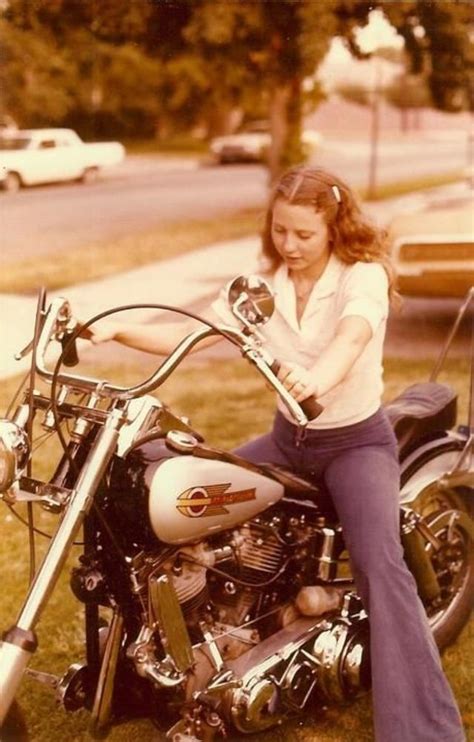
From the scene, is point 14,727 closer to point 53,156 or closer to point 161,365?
point 161,365

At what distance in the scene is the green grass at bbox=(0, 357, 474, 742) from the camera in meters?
3.24

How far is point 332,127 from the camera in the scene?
590 centimetres

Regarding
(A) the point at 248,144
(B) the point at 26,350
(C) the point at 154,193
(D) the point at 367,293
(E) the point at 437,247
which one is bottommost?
(C) the point at 154,193

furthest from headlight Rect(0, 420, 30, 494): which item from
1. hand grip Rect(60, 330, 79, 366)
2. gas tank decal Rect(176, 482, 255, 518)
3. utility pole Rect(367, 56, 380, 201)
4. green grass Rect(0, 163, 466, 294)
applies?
green grass Rect(0, 163, 466, 294)

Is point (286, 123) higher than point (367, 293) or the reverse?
higher

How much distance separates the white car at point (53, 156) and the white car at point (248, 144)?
3.58 feet

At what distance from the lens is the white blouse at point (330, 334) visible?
307cm

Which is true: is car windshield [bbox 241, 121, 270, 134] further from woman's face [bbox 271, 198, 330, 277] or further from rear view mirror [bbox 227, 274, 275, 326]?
rear view mirror [bbox 227, 274, 275, 326]

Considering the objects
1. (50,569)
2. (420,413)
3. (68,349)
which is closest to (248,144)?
(420,413)

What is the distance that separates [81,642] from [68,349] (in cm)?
144

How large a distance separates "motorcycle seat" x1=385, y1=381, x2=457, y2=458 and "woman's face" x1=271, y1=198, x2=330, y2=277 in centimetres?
74

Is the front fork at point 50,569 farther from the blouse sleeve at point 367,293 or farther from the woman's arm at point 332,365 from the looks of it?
the blouse sleeve at point 367,293

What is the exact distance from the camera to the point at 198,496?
269 cm

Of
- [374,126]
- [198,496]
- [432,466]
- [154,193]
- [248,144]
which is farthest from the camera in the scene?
[154,193]
